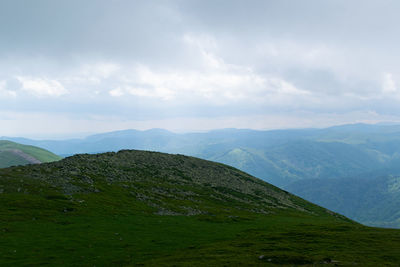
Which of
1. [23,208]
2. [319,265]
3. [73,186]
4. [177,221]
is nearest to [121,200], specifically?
[73,186]

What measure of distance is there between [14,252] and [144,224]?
24.3m

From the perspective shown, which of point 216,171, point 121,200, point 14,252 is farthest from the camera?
point 216,171

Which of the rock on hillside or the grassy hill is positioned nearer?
the grassy hill

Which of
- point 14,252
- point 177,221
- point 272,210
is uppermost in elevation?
point 14,252

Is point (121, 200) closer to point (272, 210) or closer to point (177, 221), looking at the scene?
point (177, 221)

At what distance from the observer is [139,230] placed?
51.2 m

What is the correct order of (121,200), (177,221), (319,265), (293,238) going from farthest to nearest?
1. (121,200)
2. (177,221)
3. (293,238)
4. (319,265)

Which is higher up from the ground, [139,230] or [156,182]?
[156,182]

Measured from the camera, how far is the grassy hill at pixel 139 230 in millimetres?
35719

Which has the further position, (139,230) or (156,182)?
(156,182)

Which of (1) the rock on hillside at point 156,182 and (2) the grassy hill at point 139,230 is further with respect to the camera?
(1) the rock on hillside at point 156,182

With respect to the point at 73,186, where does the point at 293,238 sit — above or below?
below

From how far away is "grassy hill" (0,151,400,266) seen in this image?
3572 cm

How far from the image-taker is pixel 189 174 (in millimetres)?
125938
